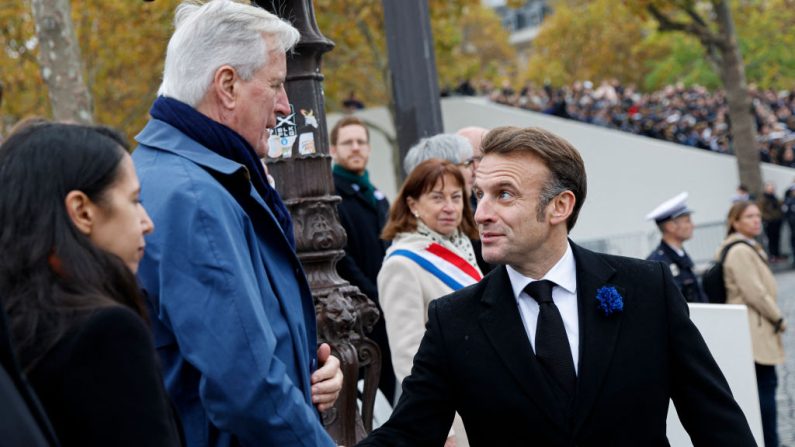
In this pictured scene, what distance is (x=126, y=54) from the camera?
26.7 meters

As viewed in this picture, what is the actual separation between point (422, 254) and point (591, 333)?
224cm

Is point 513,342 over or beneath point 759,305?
over

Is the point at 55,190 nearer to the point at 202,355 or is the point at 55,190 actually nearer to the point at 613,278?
the point at 202,355

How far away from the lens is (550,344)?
138 inches

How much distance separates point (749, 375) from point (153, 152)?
122 inches

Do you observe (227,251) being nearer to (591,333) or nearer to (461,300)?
(461,300)

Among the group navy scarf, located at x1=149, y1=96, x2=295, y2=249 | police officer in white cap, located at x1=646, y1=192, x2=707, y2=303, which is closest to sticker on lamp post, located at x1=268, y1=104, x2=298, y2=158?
navy scarf, located at x1=149, y1=96, x2=295, y2=249

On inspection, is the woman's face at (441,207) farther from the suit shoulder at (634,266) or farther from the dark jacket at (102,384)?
the dark jacket at (102,384)

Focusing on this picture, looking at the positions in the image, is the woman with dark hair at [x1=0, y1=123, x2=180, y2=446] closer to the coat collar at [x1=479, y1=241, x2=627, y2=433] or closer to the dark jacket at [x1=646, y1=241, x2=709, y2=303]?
the coat collar at [x1=479, y1=241, x2=627, y2=433]

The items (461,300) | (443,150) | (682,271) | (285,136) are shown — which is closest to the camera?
(461,300)

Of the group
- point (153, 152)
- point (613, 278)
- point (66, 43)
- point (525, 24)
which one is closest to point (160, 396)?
point (153, 152)

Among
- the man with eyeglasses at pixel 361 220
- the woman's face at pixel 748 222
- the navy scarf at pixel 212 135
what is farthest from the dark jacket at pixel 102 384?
the woman's face at pixel 748 222

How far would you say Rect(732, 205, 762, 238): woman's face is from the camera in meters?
9.98

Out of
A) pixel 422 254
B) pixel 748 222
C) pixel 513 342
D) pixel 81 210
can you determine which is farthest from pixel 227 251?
pixel 748 222
